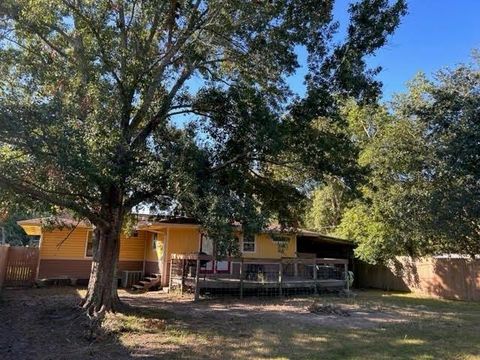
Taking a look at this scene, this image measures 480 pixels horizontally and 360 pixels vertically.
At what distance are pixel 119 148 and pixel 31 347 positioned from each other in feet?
15.6

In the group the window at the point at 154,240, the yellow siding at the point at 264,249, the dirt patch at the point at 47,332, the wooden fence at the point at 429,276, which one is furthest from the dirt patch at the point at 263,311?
the wooden fence at the point at 429,276

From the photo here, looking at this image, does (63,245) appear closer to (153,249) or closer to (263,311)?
(153,249)

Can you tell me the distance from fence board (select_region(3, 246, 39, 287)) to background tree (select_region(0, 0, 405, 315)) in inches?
329

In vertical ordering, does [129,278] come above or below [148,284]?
above

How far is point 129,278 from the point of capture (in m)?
21.9

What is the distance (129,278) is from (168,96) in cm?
1183

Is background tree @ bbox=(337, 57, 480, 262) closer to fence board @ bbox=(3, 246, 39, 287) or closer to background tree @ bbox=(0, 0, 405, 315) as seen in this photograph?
background tree @ bbox=(0, 0, 405, 315)

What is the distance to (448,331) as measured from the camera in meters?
11.3

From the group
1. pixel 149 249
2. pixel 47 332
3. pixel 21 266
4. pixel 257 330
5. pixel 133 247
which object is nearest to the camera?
pixel 47 332

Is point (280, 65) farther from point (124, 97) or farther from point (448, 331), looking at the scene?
point (448, 331)

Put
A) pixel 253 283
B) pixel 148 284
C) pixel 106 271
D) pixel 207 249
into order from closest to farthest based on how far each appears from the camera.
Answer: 1. pixel 106 271
2. pixel 253 283
3. pixel 148 284
4. pixel 207 249

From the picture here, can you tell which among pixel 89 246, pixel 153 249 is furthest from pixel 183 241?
pixel 89 246

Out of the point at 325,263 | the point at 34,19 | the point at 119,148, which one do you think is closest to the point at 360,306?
the point at 325,263

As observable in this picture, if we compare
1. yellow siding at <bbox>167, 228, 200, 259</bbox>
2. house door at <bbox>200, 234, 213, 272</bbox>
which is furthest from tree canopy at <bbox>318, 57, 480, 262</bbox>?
yellow siding at <bbox>167, 228, 200, 259</bbox>
